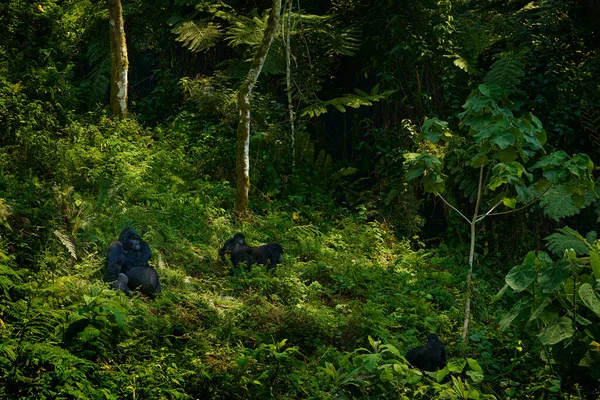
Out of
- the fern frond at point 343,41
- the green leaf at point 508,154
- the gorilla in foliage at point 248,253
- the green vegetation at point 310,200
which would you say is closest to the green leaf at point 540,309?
the green vegetation at point 310,200

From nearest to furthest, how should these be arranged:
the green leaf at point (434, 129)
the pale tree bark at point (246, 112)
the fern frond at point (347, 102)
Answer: the green leaf at point (434, 129) < the pale tree bark at point (246, 112) < the fern frond at point (347, 102)

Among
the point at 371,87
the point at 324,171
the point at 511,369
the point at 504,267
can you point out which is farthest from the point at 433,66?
the point at 511,369

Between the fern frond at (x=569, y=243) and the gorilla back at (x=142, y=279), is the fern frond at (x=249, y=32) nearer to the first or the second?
the gorilla back at (x=142, y=279)

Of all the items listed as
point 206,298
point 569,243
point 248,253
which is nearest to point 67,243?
point 206,298

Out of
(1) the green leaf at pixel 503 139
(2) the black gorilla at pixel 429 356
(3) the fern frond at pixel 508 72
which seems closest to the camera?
(2) the black gorilla at pixel 429 356

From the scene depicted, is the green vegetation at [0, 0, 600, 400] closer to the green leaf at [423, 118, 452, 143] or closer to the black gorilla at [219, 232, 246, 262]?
the green leaf at [423, 118, 452, 143]

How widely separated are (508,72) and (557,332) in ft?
20.1

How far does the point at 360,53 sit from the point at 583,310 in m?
7.44

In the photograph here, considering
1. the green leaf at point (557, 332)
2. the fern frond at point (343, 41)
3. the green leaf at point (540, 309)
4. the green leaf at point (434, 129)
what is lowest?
the green leaf at point (557, 332)

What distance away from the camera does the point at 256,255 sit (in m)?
8.79

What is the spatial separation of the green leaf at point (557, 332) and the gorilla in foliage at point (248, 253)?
352 centimetres

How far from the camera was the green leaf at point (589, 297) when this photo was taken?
19.6 feet

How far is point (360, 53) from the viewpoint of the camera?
42.7 feet

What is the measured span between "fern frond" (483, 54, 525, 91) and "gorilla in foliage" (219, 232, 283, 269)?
4.71 m
